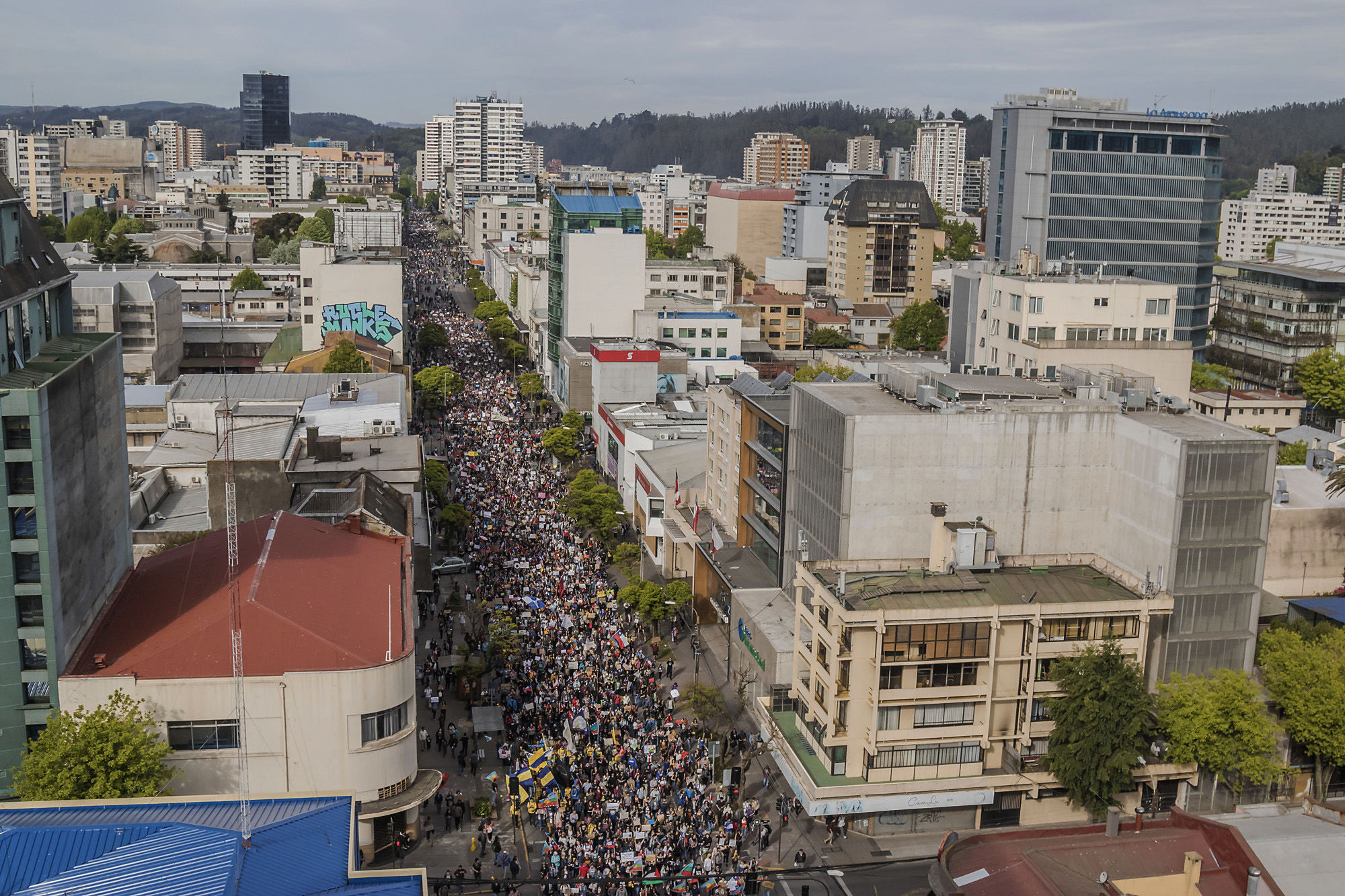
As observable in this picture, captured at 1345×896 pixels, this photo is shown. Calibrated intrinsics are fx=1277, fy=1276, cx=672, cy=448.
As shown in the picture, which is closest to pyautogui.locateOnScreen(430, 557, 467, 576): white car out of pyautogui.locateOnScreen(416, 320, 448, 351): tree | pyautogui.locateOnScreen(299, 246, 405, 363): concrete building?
pyautogui.locateOnScreen(299, 246, 405, 363): concrete building

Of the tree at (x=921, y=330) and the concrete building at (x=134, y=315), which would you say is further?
the tree at (x=921, y=330)

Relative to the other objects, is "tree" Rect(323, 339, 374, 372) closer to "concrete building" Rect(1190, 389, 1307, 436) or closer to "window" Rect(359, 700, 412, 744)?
"window" Rect(359, 700, 412, 744)

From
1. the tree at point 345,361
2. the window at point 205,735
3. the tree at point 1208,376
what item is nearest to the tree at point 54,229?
the tree at point 345,361

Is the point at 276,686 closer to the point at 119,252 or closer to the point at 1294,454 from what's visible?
the point at 1294,454

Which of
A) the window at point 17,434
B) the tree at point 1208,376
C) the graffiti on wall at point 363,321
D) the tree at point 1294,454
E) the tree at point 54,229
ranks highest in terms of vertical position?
the tree at point 54,229

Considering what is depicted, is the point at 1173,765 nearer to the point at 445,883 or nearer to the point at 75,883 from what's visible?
the point at 445,883

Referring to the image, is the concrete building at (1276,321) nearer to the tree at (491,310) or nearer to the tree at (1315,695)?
the tree at (1315,695)

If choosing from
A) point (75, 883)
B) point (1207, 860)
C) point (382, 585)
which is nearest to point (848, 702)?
point (1207, 860)
